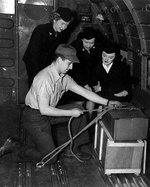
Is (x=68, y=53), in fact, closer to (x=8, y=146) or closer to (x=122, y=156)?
(x=122, y=156)

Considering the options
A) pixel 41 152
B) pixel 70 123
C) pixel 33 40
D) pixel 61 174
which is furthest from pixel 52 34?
pixel 61 174

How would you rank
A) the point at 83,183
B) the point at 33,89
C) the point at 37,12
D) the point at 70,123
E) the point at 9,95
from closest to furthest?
1. the point at 83,183
2. the point at 33,89
3. the point at 70,123
4. the point at 37,12
5. the point at 9,95

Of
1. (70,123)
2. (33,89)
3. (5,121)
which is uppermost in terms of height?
(33,89)

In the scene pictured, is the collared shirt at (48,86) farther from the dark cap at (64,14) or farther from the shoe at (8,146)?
the dark cap at (64,14)

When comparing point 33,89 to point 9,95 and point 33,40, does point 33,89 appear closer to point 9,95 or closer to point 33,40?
point 33,40

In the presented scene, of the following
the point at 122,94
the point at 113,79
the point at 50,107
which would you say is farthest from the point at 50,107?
the point at 113,79

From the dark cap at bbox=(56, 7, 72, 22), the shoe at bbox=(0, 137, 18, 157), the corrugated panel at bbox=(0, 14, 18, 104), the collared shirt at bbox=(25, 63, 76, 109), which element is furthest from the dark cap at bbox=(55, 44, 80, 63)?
the corrugated panel at bbox=(0, 14, 18, 104)

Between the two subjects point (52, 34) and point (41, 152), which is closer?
point (41, 152)

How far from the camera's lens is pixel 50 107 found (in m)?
3.79

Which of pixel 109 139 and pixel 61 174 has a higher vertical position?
pixel 109 139

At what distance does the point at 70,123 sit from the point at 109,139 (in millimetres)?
828

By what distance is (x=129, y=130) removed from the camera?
12.0ft

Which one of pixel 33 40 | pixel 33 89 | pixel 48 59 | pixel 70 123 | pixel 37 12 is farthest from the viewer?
pixel 37 12

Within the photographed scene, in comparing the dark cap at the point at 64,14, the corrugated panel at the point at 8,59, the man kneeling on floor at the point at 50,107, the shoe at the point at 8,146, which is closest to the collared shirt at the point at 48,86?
the man kneeling on floor at the point at 50,107
